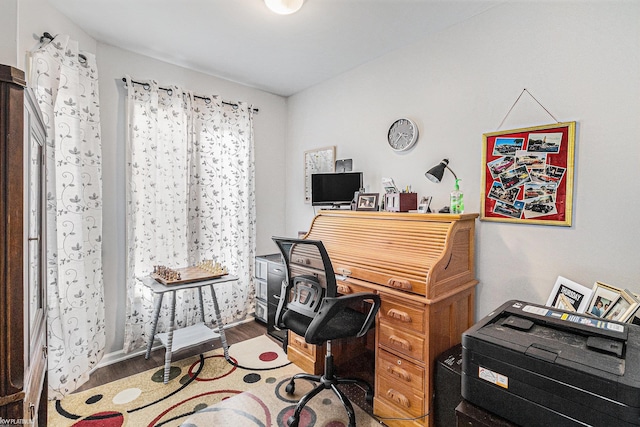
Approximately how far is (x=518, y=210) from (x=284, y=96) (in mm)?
3001

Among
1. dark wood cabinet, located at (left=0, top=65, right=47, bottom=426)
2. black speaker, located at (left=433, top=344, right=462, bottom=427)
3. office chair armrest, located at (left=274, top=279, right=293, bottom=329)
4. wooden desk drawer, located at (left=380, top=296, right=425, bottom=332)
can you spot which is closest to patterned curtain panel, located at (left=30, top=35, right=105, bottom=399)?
office chair armrest, located at (left=274, top=279, right=293, bottom=329)

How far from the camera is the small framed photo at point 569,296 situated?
160 centimetres

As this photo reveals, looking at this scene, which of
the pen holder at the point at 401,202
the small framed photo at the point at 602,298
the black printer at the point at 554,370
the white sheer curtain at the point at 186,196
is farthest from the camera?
the white sheer curtain at the point at 186,196

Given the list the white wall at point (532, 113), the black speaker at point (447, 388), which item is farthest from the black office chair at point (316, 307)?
the white wall at point (532, 113)

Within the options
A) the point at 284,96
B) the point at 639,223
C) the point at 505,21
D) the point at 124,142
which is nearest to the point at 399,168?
the point at 505,21

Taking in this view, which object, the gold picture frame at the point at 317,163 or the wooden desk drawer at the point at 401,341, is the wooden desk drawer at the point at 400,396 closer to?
the wooden desk drawer at the point at 401,341

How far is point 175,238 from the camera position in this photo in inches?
114

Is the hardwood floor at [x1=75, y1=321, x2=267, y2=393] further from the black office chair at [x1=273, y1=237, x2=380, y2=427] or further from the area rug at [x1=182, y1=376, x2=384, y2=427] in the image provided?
the black office chair at [x1=273, y1=237, x2=380, y2=427]

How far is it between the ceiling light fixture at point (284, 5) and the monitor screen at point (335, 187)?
1403mm

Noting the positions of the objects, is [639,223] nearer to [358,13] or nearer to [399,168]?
[399,168]

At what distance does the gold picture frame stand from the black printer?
2301 mm

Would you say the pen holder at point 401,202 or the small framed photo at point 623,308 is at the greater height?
the pen holder at point 401,202

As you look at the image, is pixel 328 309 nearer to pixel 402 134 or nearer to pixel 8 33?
pixel 402 134

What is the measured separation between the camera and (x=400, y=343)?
1.84m
